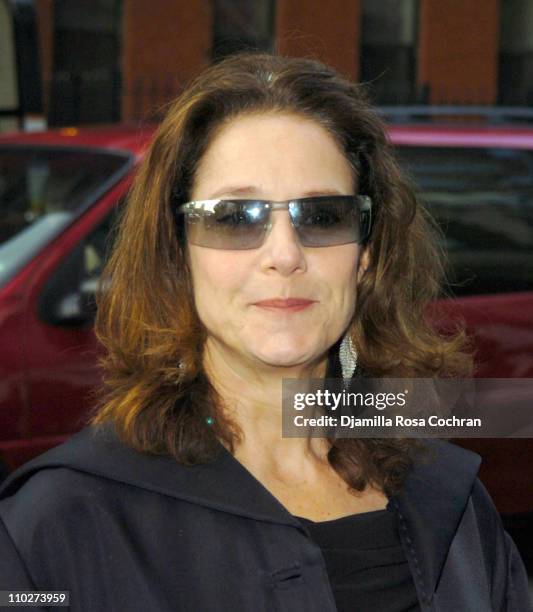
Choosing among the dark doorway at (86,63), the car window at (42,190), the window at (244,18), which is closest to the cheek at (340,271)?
the car window at (42,190)

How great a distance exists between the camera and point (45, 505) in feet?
6.01

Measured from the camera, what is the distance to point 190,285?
2156 mm

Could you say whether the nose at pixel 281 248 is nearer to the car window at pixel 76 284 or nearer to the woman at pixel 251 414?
the woman at pixel 251 414

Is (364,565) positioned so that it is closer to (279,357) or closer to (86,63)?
(279,357)

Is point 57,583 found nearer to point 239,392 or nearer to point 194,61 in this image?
point 239,392

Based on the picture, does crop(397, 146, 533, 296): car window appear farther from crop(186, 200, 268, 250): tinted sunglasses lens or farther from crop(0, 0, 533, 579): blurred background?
crop(186, 200, 268, 250): tinted sunglasses lens

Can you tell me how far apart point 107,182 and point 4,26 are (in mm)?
3795

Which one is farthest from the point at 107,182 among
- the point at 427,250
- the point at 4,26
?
the point at 4,26

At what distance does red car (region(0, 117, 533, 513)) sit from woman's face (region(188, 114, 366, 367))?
2.07 metres

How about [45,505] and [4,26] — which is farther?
[4,26]

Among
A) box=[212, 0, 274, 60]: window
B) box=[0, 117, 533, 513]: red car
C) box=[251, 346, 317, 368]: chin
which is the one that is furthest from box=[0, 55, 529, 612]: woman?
box=[212, 0, 274, 60]: window

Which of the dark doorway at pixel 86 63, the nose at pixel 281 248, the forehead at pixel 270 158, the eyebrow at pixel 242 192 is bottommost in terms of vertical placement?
the dark doorway at pixel 86 63

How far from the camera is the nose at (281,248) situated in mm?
2055

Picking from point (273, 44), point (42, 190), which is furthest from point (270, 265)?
point (273, 44)
